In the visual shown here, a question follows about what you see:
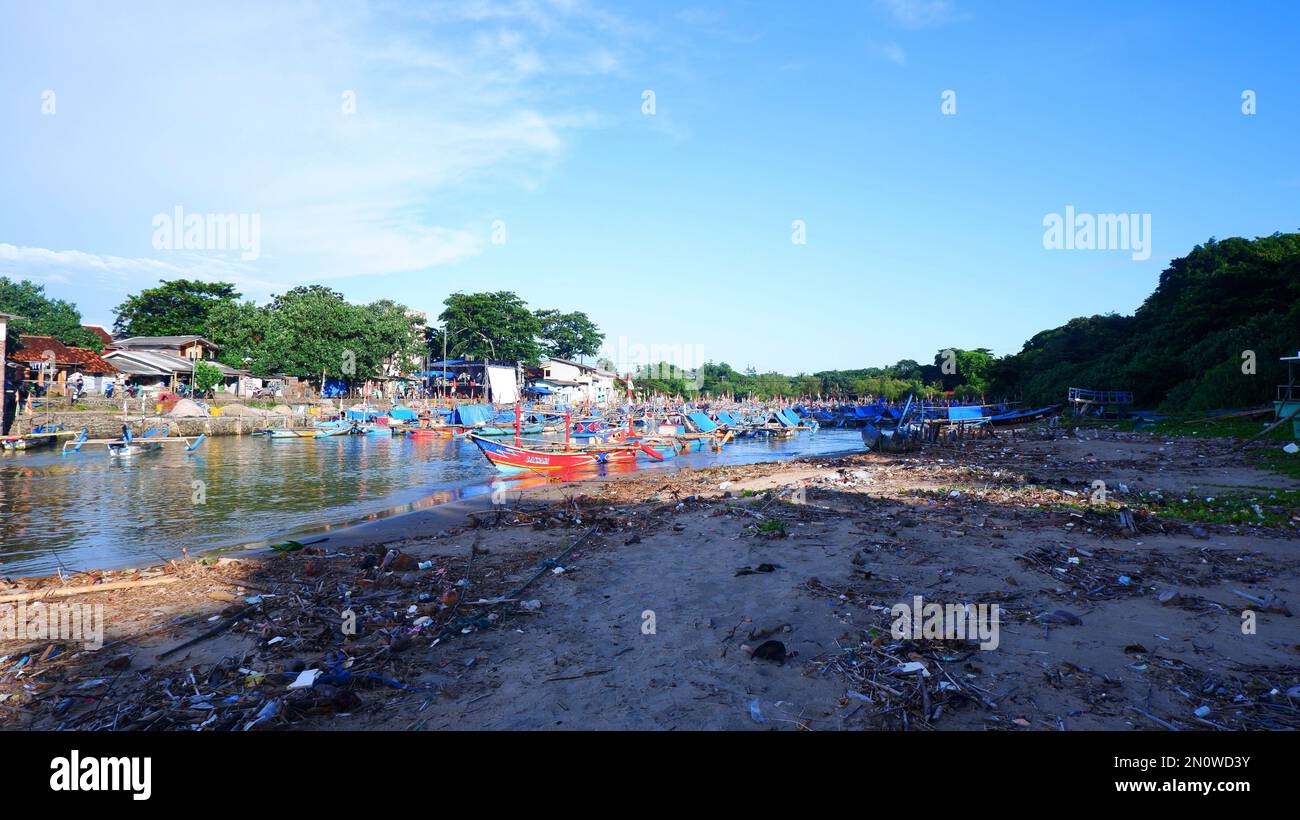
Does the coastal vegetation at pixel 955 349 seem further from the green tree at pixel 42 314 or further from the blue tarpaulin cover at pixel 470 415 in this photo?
the blue tarpaulin cover at pixel 470 415

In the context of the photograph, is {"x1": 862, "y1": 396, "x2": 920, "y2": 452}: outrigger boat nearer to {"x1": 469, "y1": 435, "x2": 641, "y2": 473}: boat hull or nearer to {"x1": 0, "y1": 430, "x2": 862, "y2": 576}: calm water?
{"x1": 0, "y1": 430, "x2": 862, "y2": 576}: calm water

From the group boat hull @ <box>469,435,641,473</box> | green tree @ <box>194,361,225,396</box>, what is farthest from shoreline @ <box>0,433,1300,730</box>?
green tree @ <box>194,361,225,396</box>

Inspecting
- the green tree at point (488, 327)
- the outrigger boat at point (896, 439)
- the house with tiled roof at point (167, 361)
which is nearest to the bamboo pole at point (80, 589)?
the outrigger boat at point (896, 439)

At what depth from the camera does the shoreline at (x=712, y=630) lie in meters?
4.82

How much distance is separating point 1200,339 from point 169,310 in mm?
91142

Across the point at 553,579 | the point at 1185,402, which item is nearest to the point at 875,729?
the point at 553,579

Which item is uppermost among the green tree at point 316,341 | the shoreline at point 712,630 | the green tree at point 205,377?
the green tree at point 316,341

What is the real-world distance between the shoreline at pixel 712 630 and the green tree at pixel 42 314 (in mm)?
62227

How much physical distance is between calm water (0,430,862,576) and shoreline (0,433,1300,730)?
5.91 metres

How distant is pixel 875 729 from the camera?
444cm

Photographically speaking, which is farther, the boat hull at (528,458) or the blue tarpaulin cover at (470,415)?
the blue tarpaulin cover at (470,415)

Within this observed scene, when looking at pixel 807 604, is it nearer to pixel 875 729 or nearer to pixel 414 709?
pixel 875 729

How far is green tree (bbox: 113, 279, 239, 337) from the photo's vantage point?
62531 millimetres

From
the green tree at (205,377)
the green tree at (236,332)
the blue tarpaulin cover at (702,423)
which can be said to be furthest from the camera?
the green tree at (236,332)
